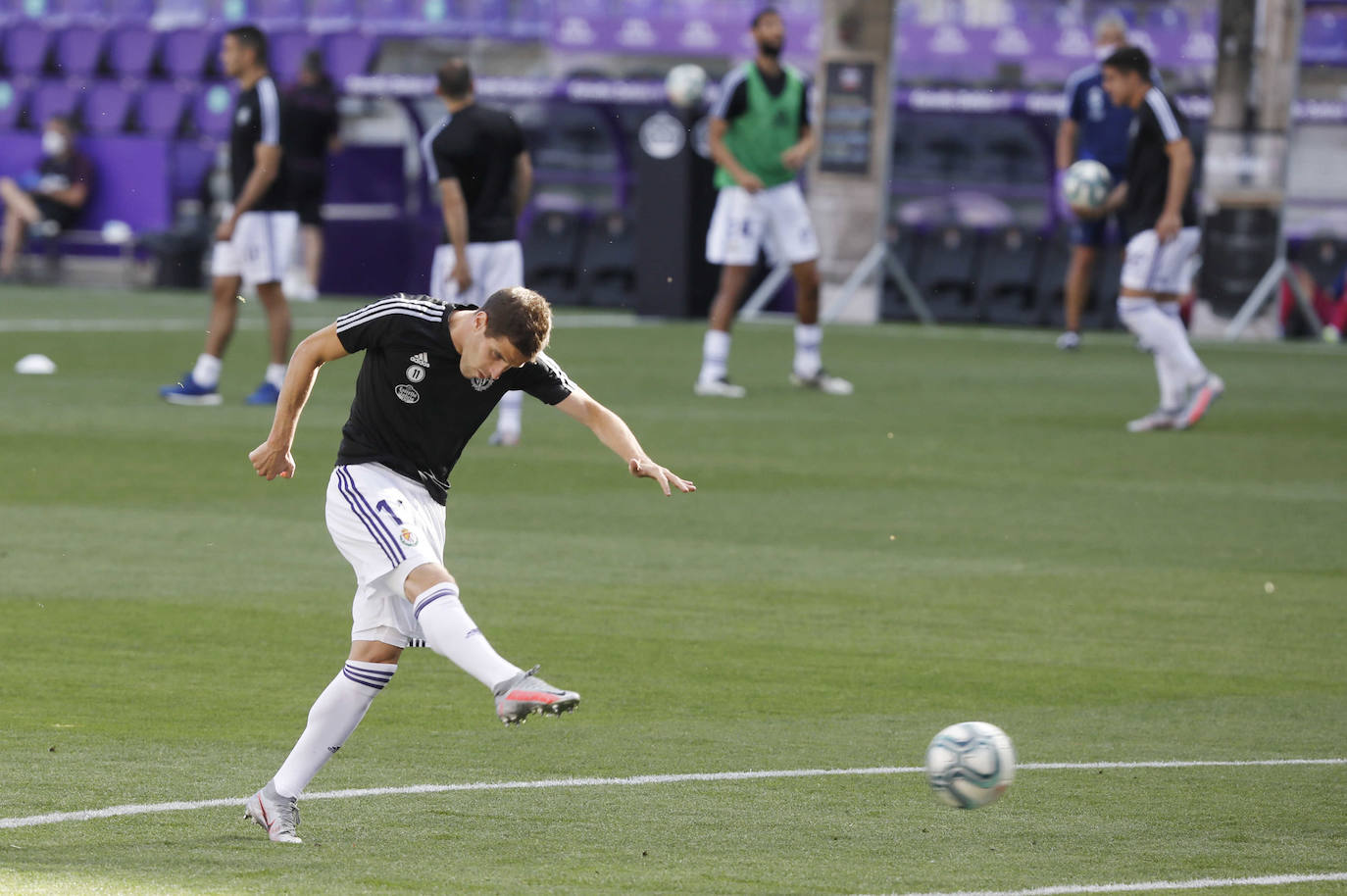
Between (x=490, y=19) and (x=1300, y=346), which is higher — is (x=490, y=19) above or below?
above

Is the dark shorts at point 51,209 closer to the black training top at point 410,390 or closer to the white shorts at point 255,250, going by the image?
the white shorts at point 255,250

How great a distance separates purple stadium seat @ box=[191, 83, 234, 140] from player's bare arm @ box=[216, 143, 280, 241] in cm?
1997

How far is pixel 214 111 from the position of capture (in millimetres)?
35375

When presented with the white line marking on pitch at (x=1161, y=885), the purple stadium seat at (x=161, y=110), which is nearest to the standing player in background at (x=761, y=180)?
the white line marking on pitch at (x=1161, y=885)

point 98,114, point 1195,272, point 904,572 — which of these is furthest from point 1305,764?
point 98,114

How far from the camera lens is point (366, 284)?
98.9 feet

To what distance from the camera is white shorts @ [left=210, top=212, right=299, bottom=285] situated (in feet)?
52.0

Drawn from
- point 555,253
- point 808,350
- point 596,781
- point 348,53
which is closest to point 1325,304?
point 555,253

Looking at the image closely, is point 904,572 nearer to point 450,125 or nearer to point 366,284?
point 450,125

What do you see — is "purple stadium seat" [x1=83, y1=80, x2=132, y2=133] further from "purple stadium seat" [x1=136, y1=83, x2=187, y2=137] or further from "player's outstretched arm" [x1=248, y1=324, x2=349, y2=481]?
"player's outstretched arm" [x1=248, y1=324, x2=349, y2=481]

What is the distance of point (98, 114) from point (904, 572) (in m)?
28.1

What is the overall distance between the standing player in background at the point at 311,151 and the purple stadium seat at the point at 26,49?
990 centimetres

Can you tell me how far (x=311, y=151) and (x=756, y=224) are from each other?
677 centimetres

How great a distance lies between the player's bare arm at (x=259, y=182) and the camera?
15633 mm
